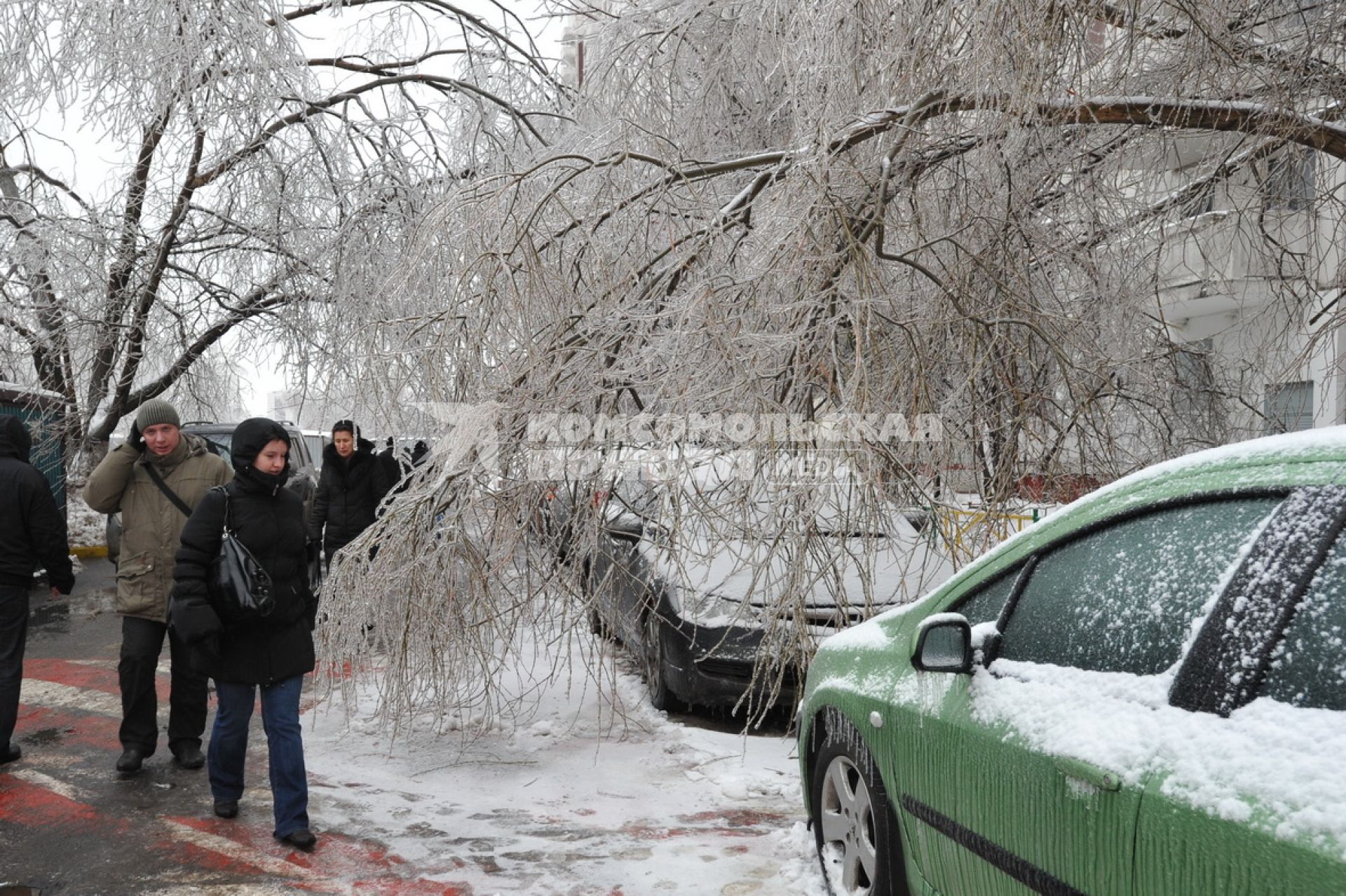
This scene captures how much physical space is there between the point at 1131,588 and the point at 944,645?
1.85 feet

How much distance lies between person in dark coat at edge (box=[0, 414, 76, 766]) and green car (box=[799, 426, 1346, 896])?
442cm

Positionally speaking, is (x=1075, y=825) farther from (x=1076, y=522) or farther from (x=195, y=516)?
(x=195, y=516)

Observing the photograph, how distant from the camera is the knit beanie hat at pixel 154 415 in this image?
5.45 m

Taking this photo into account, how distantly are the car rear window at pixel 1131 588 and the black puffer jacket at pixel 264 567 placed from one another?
3147 mm

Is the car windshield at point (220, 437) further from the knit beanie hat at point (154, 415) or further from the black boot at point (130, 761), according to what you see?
the black boot at point (130, 761)

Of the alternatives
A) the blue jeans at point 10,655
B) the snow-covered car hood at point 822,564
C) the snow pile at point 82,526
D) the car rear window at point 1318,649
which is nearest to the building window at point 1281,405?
the snow-covered car hood at point 822,564

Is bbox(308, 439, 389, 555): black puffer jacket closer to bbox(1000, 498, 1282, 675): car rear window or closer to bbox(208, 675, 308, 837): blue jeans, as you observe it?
bbox(208, 675, 308, 837): blue jeans

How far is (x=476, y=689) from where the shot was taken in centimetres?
593

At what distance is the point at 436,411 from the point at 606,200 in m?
1.44

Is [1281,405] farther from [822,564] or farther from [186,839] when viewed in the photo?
[186,839]

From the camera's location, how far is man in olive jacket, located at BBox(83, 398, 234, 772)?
5375 mm

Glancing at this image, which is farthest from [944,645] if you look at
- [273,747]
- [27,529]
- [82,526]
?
[82,526]

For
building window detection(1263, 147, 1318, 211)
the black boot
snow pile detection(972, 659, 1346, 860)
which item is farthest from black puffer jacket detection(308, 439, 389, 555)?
snow pile detection(972, 659, 1346, 860)

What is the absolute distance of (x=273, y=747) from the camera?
14.5 feet
